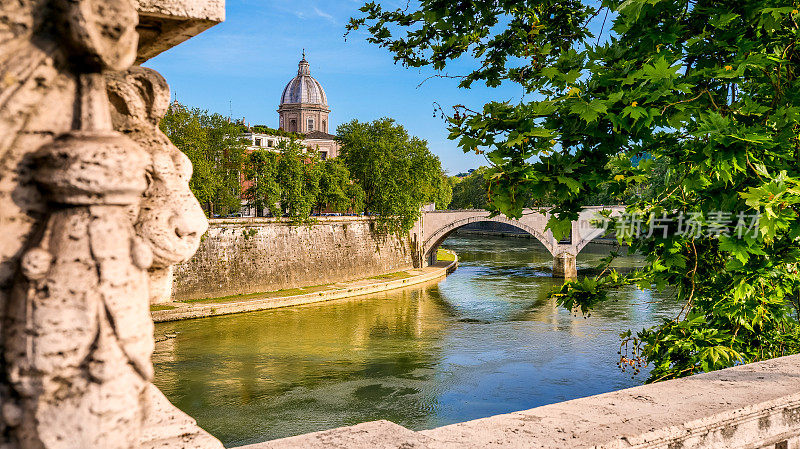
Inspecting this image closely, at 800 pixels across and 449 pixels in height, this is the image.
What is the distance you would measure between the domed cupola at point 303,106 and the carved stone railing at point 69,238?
5491cm

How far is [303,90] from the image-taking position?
2207 inches

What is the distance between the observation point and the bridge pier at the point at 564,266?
28.2 meters

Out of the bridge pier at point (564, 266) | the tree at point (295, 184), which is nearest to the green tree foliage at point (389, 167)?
the tree at point (295, 184)

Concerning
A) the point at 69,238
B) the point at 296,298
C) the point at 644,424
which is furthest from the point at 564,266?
the point at 69,238

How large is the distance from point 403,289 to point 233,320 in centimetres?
825

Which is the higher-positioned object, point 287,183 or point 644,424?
point 287,183

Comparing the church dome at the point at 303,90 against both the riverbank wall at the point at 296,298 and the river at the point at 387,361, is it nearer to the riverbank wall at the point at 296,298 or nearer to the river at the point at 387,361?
the riverbank wall at the point at 296,298

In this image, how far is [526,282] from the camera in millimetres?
26109

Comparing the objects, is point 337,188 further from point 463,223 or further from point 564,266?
point 564,266

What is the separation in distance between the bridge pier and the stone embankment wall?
7088 millimetres

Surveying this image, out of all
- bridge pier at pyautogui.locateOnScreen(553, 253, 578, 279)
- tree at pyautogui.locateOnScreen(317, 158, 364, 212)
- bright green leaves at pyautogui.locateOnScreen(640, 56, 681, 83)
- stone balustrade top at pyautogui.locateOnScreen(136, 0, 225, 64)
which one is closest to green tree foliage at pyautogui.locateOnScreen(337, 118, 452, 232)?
tree at pyautogui.locateOnScreen(317, 158, 364, 212)

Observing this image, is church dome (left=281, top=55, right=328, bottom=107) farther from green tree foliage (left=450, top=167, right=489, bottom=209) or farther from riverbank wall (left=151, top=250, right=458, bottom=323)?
riverbank wall (left=151, top=250, right=458, bottom=323)

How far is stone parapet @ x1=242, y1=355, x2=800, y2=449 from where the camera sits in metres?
1.83

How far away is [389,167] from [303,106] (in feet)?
97.1
